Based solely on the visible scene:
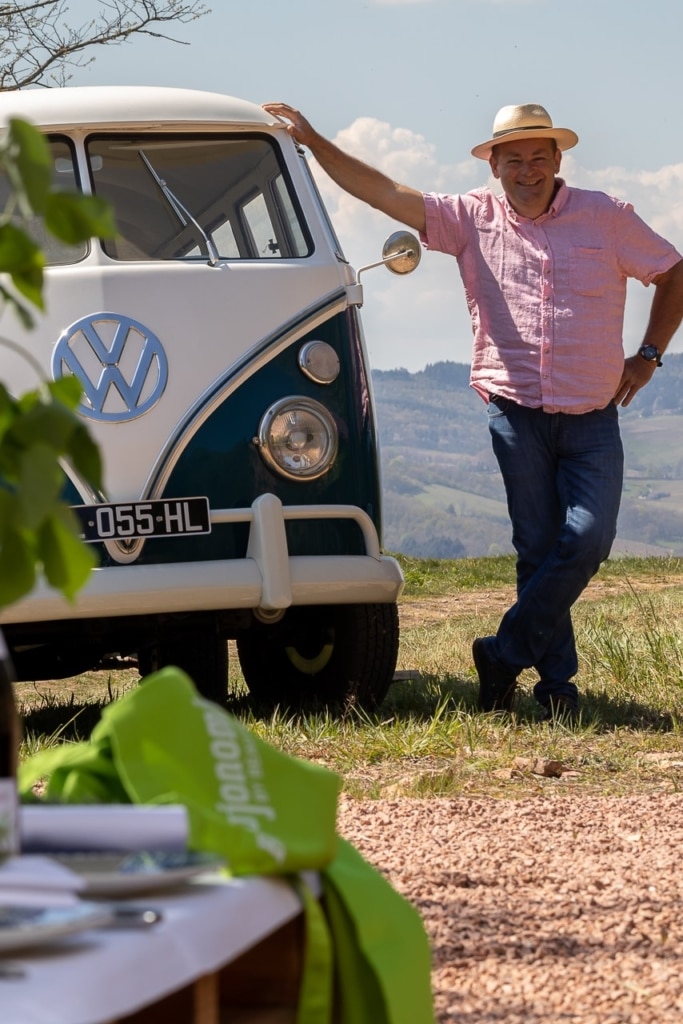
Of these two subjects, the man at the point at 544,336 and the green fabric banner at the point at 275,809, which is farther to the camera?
the man at the point at 544,336

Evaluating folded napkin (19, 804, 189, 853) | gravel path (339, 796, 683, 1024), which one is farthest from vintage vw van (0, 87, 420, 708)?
folded napkin (19, 804, 189, 853)

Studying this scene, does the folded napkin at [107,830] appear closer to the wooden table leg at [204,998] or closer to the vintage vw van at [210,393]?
the wooden table leg at [204,998]

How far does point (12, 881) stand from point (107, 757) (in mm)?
457

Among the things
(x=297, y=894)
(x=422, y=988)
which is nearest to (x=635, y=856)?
(x=422, y=988)

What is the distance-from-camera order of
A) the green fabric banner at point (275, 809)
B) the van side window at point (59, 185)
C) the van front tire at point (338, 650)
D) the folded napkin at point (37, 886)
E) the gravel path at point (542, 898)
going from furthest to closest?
1. the van front tire at point (338, 650)
2. the van side window at point (59, 185)
3. the gravel path at point (542, 898)
4. the green fabric banner at point (275, 809)
5. the folded napkin at point (37, 886)

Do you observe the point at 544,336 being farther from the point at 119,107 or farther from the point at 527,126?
the point at 119,107

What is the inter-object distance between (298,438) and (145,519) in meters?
0.56

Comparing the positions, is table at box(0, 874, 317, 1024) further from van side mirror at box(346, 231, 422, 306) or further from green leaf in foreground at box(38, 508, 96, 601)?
van side mirror at box(346, 231, 422, 306)

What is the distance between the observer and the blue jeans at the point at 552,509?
500cm

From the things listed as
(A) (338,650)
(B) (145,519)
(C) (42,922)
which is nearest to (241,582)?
(B) (145,519)

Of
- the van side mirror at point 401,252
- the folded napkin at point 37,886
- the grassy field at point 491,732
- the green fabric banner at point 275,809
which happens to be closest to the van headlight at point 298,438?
the van side mirror at point 401,252

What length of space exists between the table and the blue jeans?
345 centimetres

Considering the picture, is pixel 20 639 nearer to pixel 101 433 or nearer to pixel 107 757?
pixel 101 433

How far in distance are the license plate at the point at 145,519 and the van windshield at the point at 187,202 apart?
877 millimetres
